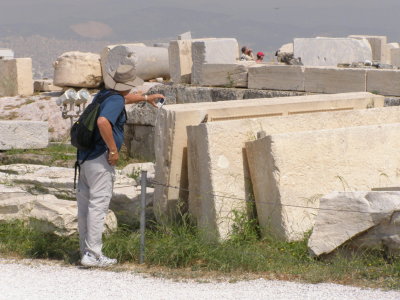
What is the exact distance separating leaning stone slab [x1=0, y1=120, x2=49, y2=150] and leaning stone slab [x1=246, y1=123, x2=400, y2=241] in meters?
7.22

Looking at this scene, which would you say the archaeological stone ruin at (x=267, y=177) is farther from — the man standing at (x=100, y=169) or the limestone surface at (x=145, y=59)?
the limestone surface at (x=145, y=59)

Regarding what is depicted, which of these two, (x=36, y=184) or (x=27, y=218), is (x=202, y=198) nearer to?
(x=27, y=218)

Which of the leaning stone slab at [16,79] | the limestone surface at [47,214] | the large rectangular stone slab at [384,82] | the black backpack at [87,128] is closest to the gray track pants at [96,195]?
the black backpack at [87,128]

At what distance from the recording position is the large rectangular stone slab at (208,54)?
15279 millimetres

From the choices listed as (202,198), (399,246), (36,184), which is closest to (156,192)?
(202,198)

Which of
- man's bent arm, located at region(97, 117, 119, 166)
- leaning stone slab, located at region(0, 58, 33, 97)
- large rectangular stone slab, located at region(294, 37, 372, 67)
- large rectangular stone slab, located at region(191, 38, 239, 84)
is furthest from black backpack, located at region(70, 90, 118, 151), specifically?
leaning stone slab, located at region(0, 58, 33, 97)

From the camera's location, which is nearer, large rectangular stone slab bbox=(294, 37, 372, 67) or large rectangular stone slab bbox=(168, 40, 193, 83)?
large rectangular stone slab bbox=(168, 40, 193, 83)

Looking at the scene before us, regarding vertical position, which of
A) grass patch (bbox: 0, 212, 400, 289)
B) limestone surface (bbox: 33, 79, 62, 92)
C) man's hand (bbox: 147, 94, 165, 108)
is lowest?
grass patch (bbox: 0, 212, 400, 289)

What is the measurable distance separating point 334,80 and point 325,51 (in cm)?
497

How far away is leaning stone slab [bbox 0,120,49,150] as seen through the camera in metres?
14.3

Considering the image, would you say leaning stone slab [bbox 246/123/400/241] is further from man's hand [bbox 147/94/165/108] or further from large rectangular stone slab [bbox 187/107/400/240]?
man's hand [bbox 147/94/165/108]

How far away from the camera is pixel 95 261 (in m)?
7.40

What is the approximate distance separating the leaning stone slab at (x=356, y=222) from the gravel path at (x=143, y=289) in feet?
2.37

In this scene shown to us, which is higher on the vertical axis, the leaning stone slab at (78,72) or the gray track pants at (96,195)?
the leaning stone slab at (78,72)
